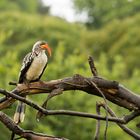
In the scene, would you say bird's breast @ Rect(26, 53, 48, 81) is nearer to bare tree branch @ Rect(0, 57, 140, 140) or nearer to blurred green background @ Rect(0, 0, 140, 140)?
blurred green background @ Rect(0, 0, 140, 140)

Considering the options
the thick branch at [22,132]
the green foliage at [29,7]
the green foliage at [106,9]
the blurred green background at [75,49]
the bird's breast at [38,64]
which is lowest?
the thick branch at [22,132]

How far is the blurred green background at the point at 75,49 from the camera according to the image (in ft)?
35.9

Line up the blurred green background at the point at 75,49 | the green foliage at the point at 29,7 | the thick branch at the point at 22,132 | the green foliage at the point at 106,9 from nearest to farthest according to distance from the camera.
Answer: the thick branch at the point at 22,132 < the blurred green background at the point at 75,49 < the green foliage at the point at 106,9 < the green foliage at the point at 29,7

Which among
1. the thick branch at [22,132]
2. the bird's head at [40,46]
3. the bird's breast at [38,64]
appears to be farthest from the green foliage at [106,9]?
the thick branch at [22,132]

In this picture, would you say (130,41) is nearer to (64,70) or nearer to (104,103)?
(64,70)

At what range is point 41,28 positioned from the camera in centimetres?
2192

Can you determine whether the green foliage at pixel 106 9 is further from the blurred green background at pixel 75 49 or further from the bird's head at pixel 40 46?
the bird's head at pixel 40 46

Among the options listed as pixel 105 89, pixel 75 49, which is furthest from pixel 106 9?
pixel 105 89

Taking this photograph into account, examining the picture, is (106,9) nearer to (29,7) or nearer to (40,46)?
(29,7)

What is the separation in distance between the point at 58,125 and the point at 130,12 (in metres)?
19.5

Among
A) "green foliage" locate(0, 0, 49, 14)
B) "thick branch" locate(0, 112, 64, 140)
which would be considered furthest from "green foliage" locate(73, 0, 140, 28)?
"thick branch" locate(0, 112, 64, 140)

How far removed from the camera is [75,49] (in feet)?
62.3

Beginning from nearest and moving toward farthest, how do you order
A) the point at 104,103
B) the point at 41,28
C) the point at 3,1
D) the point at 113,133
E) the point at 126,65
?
1. the point at 104,103
2. the point at 113,133
3. the point at 126,65
4. the point at 41,28
5. the point at 3,1

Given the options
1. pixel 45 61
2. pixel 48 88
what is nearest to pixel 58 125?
pixel 45 61
